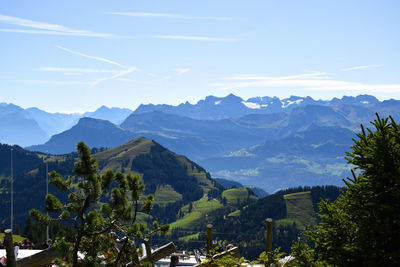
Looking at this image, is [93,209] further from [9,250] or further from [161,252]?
[161,252]

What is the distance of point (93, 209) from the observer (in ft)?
29.0

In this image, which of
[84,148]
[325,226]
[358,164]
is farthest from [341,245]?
[84,148]

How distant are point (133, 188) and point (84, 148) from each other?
1.92 m

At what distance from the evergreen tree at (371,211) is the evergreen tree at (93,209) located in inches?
168

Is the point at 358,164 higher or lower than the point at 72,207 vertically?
higher

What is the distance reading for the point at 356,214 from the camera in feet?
24.6

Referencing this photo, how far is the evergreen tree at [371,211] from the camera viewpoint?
677 centimetres

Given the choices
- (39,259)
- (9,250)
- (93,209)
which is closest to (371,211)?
→ (93,209)

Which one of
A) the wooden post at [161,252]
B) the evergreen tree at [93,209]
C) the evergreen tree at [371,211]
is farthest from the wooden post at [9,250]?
the evergreen tree at [371,211]

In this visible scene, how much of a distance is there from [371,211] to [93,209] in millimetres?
5743

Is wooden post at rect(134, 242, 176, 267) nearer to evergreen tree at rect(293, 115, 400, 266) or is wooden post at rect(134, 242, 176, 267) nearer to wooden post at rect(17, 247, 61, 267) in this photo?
wooden post at rect(17, 247, 61, 267)

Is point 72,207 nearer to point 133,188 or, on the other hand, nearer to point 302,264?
point 133,188

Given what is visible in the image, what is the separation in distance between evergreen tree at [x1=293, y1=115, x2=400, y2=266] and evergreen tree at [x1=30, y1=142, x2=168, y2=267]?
426 cm

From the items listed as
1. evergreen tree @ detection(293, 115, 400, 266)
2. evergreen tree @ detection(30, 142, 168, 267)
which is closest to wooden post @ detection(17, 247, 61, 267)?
evergreen tree @ detection(30, 142, 168, 267)
